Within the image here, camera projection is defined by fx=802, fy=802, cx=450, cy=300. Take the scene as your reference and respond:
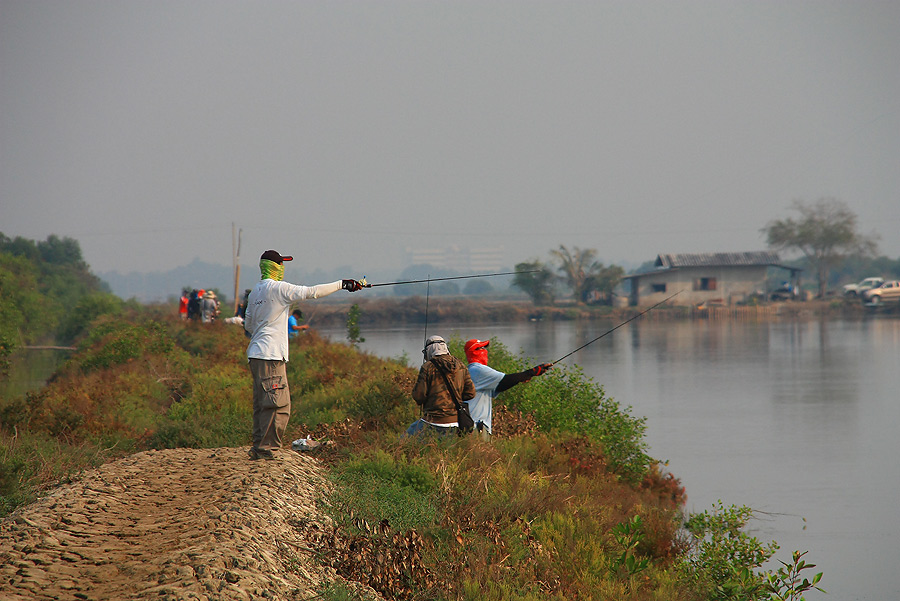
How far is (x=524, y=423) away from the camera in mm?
12297

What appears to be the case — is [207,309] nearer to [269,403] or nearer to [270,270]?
[270,270]

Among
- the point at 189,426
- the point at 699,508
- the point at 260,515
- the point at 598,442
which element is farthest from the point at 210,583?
the point at 699,508

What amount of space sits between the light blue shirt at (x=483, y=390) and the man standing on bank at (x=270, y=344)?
2745 mm

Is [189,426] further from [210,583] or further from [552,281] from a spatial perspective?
[552,281]

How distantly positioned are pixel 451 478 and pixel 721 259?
7515 cm

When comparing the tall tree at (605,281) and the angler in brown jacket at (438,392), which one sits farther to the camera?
the tall tree at (605,281)

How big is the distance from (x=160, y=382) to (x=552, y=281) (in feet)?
248

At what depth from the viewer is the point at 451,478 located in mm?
7793

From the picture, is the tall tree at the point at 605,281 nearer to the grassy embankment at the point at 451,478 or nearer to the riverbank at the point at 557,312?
the riverbank at the point at 557,312

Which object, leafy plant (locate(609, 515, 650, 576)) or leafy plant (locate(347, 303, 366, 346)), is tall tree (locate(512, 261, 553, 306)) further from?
leafy plant (locate(609, 515, 650, 576))

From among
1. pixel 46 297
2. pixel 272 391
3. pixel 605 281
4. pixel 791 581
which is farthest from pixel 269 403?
pixel 605 281

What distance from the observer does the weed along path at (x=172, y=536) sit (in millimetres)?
4949

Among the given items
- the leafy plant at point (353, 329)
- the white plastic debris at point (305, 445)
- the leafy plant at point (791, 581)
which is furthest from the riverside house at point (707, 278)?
the white plastic debris at point (305, 445)

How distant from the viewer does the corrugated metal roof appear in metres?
76.6
